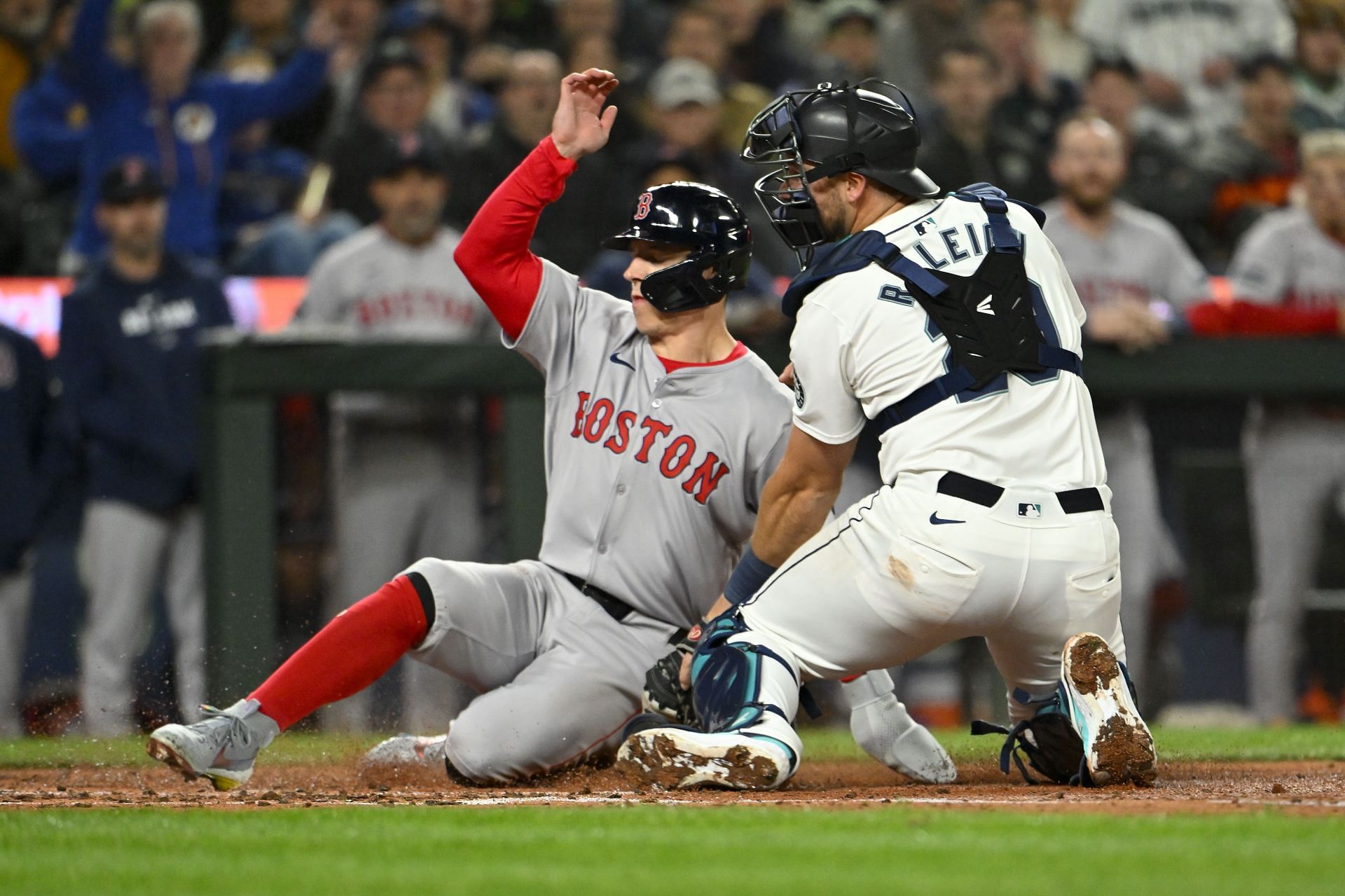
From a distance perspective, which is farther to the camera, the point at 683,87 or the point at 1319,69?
the point at 1319,69

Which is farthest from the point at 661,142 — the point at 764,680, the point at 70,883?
the point at 70,883

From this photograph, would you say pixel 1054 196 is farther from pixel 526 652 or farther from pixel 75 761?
pixel 75 761

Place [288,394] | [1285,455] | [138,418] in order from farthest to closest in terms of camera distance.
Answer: [1285,455] < [138,418] < [288,394]

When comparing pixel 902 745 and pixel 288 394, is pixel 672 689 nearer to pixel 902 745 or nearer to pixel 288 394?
pixel 902 745

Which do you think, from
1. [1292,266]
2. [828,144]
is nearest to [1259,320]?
[1292,266]

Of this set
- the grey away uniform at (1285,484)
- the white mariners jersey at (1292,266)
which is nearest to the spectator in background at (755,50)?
the white mariners jersey at (1292,266)

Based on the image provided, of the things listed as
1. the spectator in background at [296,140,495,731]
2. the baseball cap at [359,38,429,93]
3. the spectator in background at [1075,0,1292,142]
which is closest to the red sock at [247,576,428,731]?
the spectator in background at [296,140,495,731]
